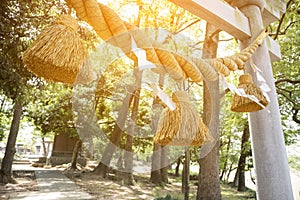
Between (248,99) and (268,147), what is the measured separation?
0.31 m

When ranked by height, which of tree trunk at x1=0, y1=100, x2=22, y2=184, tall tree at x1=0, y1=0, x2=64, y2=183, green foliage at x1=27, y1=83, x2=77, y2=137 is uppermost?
green foliage at x1=27, y1=83, x2=77, y2=137

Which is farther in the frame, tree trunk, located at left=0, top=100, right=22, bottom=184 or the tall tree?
tree trunk, located at left=0, top=100, right=22, bottom=184

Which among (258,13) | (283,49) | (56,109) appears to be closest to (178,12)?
(283,49)

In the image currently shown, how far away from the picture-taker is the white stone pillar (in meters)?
1.06

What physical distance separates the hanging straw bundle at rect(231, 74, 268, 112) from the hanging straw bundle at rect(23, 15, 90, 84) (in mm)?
701

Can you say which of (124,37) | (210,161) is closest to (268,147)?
(124,37)

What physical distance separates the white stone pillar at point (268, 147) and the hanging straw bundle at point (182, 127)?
0.52m

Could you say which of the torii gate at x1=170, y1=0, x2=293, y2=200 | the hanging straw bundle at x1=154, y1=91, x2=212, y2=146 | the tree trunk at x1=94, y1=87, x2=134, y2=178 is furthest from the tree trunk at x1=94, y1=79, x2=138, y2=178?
the hanging straw bundle at x1=154, y1=91, x2=212, y2=146

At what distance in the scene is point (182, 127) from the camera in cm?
69

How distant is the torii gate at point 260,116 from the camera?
41.3 inches

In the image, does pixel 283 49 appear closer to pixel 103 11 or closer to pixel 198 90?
pixel 198 90

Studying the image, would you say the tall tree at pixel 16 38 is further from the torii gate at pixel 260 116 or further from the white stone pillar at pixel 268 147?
the white stone pillar at pixel 268 147

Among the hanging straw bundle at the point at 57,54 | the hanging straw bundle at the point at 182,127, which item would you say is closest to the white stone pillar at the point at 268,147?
the hanging straw bundle at the point at 182,127

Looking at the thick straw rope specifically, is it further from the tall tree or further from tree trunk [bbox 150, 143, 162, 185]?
tree trunk [bbox 150, 143, 162, 185]
